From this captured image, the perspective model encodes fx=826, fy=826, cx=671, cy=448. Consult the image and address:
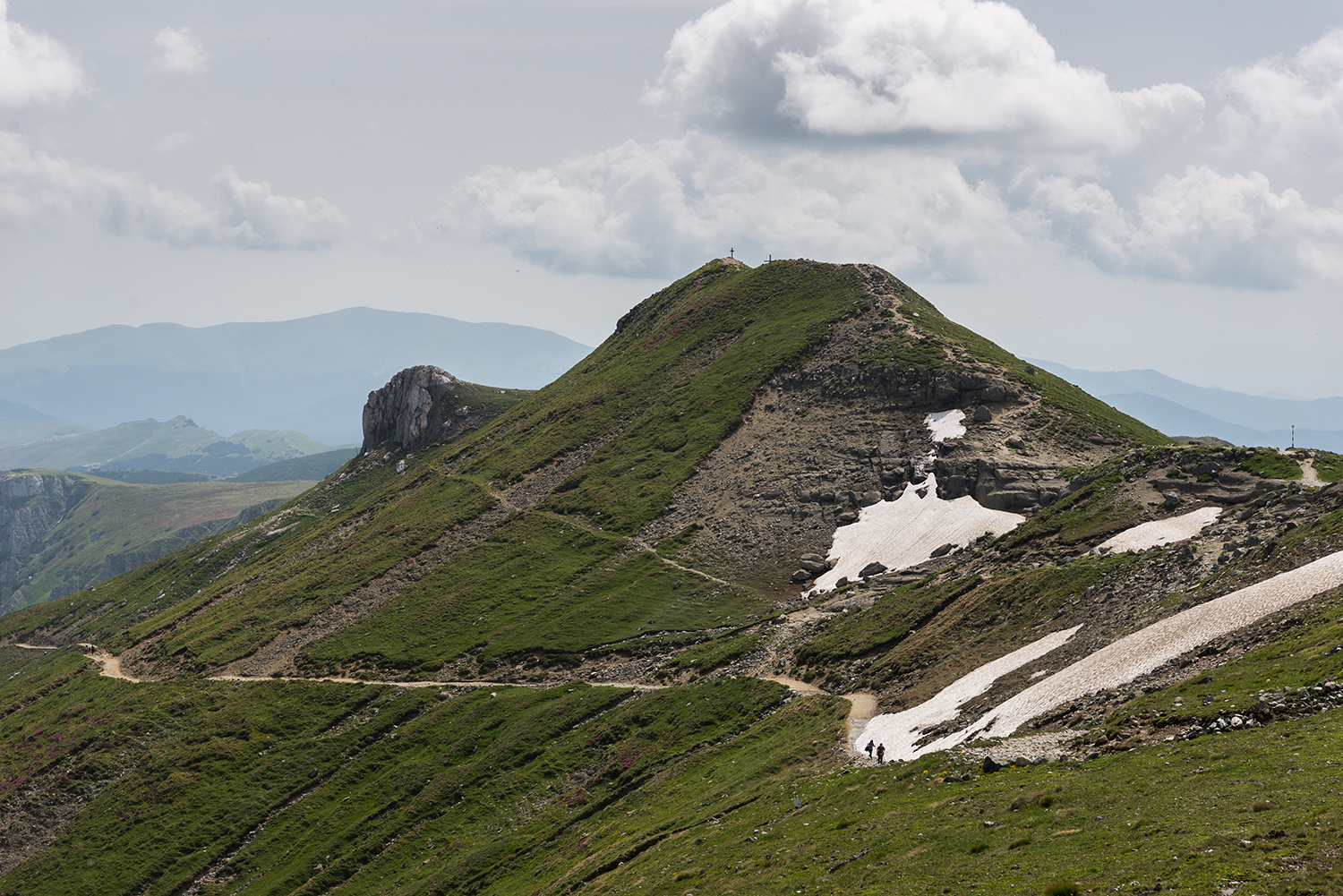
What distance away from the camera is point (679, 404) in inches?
6196

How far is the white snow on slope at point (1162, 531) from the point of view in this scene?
2628 inches

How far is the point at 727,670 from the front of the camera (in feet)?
267

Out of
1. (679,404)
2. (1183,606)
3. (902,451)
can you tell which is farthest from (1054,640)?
(679,404)

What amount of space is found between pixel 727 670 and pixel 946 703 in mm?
30823

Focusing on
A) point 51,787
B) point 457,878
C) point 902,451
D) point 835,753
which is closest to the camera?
point 835,753

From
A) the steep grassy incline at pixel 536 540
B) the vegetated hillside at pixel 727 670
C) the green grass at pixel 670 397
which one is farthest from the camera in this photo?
the green grass at pixel 670 397

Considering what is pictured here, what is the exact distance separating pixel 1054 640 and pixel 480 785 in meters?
53.7

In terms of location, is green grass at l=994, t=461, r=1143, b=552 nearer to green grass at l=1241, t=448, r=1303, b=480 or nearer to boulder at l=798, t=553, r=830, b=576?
green grass at l=1241, t=448, r=1303, b=480

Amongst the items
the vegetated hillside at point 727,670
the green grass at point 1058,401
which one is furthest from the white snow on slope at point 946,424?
the green grass at point 1058,401

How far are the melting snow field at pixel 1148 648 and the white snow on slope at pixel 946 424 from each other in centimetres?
6751

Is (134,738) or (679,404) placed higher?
(679,404)

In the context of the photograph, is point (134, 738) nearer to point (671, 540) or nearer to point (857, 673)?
point (671, 540)

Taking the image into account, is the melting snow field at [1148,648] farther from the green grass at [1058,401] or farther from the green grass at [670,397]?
the green grass at [670,397]

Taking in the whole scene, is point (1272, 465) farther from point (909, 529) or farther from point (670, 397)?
point (670, 397)
